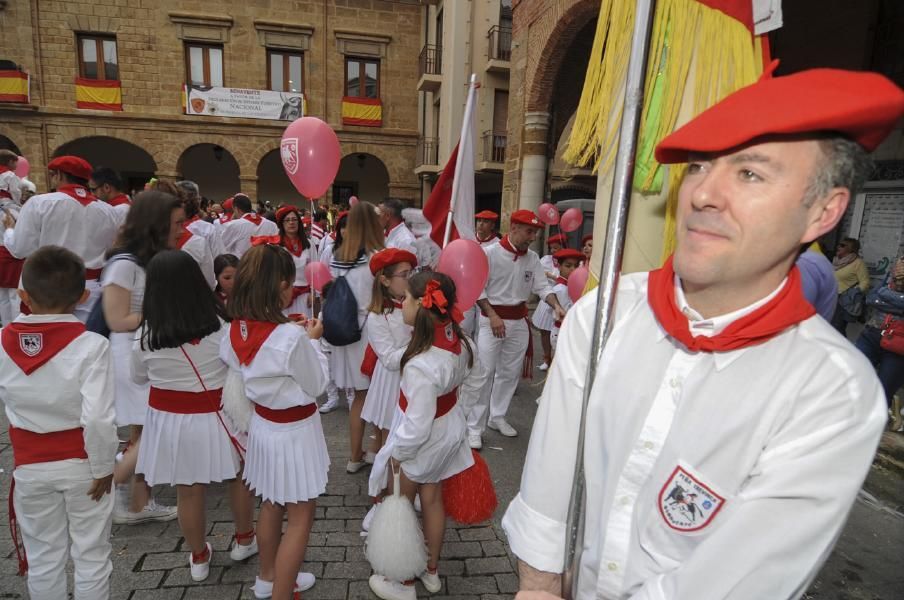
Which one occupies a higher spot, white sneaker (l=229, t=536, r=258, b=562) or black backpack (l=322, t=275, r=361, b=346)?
black backpack (l=322, t=275, r=361, b=346)

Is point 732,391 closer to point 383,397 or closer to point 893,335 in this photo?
point 383,397

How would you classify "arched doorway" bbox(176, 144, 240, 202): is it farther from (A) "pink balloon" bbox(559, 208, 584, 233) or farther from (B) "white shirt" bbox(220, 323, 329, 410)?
(B) "white shirt" bbox(220, 323, 329, 410)

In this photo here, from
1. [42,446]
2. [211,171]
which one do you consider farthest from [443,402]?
[211,171]

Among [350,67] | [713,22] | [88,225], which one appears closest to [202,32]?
[350,67]

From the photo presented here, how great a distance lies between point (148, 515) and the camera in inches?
123

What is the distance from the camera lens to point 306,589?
2613 mm

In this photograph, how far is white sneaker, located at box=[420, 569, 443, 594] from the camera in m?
2.66

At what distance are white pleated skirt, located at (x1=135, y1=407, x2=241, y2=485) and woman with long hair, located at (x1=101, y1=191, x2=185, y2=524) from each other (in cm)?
22

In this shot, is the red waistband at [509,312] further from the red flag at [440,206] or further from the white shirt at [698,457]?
the white shirt at [698,457]

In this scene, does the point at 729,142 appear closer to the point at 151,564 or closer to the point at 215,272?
the point at 151,564

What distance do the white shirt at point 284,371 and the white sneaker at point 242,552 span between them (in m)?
1.00

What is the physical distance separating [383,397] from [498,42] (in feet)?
49.2

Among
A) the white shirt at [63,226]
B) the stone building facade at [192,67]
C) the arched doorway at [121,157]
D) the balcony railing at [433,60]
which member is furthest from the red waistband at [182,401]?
the arched doorway at [121,157]

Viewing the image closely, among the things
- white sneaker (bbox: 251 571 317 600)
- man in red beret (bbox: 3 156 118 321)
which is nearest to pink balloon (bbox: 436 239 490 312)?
white sneaker (bbox: 251 571 317 600)
